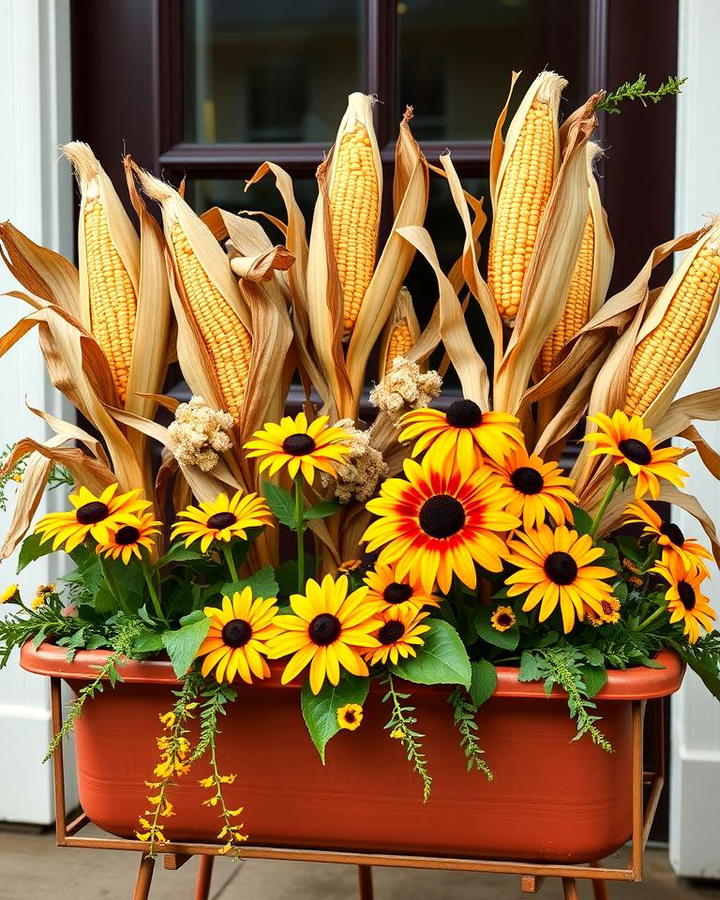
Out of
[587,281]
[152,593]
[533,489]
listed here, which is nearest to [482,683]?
[533,489]

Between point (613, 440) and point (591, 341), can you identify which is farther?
point (591, 341)

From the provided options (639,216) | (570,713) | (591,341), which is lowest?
(570,713)

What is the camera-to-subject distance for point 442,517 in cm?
73

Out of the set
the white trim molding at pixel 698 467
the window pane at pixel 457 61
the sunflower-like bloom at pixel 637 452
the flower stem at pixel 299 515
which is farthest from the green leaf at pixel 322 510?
the window pane at pixel 457 61

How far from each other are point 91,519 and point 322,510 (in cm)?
18

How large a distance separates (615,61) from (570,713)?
1.03 m

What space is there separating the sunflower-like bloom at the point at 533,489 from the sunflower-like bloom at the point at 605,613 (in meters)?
0.07

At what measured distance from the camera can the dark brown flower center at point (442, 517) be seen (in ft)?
2.40

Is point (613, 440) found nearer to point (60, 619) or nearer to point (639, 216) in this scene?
point (60, 619)

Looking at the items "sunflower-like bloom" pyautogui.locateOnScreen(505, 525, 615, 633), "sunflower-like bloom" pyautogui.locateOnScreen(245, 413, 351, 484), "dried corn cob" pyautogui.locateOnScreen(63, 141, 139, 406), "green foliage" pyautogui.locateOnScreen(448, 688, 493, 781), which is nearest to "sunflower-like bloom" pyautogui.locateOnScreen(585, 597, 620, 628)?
"sunflower-like bloom" pyautogui.locateOnScreen(505, 525, 615, 633)

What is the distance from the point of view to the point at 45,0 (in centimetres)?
150

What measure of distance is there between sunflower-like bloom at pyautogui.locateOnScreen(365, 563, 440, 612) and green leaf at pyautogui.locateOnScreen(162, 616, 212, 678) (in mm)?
124

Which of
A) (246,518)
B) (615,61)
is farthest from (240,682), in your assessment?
(615,61)

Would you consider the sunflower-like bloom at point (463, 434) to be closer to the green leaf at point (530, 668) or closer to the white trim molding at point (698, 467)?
the green leaf at point (530, 668)
